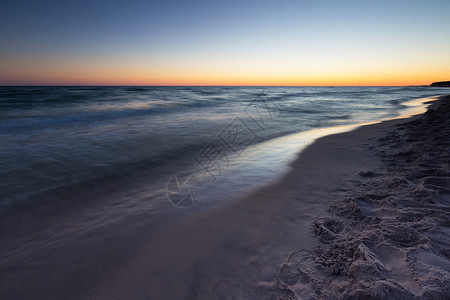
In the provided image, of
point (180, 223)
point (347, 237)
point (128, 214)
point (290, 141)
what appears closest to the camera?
point (347, 237)

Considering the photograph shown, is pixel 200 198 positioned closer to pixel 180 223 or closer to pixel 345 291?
pixel 180 223

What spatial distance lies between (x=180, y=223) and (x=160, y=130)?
626 centimetres

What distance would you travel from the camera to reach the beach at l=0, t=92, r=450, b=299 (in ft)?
4.67

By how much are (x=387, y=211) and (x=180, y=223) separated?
2113mm

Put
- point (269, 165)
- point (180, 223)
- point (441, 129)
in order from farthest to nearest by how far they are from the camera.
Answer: point (441, 129), point (269, 165), point (180, 223)

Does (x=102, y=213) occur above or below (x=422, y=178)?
below

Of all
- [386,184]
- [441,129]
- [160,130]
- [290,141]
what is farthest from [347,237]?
[160,130]

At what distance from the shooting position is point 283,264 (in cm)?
165

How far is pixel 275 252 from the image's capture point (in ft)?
5.92

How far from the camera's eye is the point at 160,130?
26.6 feet

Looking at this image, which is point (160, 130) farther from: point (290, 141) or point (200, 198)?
point (200, 198)

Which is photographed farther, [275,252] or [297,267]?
[275,252]

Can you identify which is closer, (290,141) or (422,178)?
(422,178)

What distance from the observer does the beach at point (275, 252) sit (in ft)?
4.67
